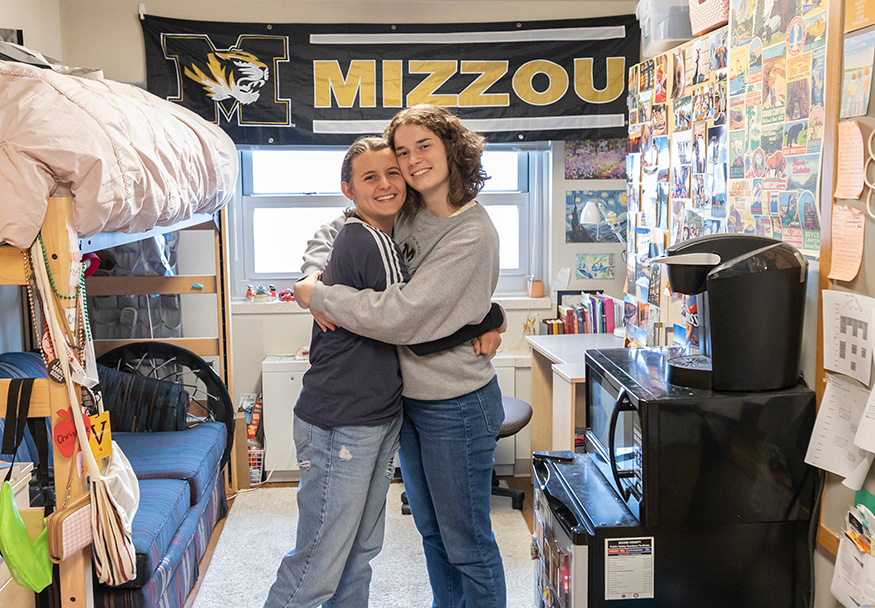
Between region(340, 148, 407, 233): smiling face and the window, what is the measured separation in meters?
2.28

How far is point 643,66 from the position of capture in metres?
2.85

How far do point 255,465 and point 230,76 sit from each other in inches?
74.2

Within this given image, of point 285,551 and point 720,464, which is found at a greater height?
point 720,464

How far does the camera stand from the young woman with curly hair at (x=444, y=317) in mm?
1642

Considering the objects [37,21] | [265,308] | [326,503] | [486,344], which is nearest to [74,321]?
[326,503]

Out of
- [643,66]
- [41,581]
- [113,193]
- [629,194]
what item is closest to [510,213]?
[629,194]

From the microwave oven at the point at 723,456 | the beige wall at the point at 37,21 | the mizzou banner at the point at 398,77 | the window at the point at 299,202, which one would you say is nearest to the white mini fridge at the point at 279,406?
the window at the point at 299,202

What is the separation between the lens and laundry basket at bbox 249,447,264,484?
3782 millimetres

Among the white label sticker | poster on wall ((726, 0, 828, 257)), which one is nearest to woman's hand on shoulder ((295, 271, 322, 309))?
the white label sticker

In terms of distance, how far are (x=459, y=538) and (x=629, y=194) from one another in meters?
1.78

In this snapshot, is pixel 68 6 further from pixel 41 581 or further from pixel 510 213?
pixel 41 581

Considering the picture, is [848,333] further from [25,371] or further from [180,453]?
[25,371]

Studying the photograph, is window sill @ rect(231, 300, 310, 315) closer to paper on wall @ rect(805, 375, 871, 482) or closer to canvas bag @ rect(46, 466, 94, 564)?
canvas bag @ rect(46, 466, 94, 564)

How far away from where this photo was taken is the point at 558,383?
2877 mm
